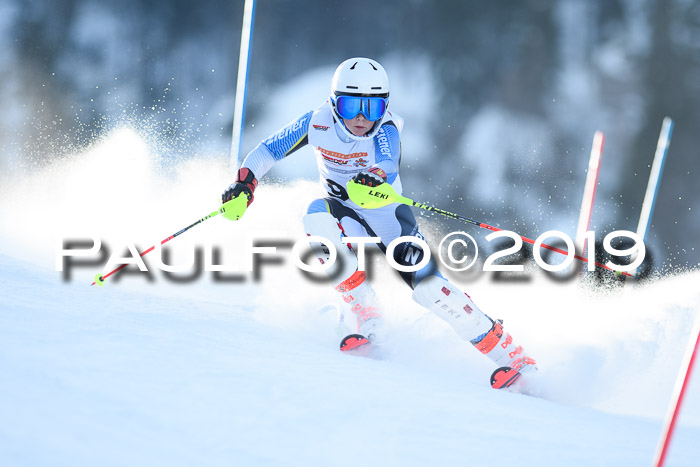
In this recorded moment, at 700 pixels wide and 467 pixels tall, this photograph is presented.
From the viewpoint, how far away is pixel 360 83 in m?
2.89

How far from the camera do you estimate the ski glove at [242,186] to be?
2.96m

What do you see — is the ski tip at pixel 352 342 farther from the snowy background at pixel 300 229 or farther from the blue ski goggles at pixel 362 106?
the blue ski goggles at pixel 362 106

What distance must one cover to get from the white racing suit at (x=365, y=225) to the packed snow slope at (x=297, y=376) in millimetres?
244

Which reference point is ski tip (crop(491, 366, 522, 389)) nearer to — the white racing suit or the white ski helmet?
the white racing suit

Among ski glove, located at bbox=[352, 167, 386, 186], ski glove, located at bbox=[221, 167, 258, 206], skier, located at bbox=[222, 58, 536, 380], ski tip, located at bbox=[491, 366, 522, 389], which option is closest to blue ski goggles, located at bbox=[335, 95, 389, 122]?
skier, located at bbox=[222, 58, 536, 380]

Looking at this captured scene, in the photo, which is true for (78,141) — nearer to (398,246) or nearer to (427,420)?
(398,246)

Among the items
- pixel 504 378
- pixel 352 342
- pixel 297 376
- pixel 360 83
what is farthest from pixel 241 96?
pixel 297 376

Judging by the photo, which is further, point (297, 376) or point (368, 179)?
point (368, 179)

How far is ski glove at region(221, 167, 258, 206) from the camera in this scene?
2.96 meters

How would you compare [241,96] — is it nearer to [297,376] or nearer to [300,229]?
[300,229]

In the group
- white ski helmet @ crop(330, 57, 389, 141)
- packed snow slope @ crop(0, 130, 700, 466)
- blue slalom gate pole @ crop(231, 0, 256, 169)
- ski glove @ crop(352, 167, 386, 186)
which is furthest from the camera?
blue slalom gate pole @ crop(231, 0, 256, 169)

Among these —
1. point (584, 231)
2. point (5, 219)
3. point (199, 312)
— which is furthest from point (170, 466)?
point (5, 219)

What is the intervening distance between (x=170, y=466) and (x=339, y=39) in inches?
308

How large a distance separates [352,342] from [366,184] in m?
0.70
